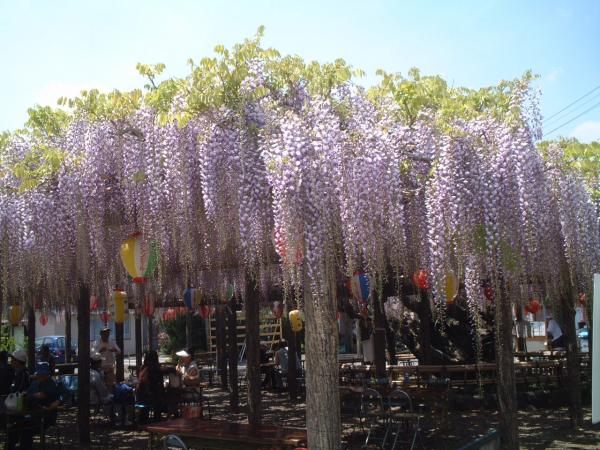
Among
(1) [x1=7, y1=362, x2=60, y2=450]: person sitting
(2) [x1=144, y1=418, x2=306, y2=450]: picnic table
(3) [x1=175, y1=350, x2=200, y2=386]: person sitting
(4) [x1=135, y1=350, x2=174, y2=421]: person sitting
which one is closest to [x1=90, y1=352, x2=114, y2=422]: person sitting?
(4) [x1=135, y1=350, x2=174, y2=421]: person sitting

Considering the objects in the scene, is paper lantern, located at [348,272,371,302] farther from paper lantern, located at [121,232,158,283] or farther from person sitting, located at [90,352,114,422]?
person sitting, located at [90,352,114,422]

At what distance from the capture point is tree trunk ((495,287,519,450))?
17.5 ft

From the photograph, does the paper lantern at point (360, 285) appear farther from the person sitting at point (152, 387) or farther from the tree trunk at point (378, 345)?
the person sitting at point (152, 387)

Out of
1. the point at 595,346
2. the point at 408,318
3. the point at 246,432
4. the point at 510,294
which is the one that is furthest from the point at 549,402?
the point at 595,346

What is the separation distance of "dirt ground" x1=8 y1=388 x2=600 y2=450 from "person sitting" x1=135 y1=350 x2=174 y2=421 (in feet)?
1.30

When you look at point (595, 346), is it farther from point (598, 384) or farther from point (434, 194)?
point (434, 194)

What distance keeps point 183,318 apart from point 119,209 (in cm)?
1928

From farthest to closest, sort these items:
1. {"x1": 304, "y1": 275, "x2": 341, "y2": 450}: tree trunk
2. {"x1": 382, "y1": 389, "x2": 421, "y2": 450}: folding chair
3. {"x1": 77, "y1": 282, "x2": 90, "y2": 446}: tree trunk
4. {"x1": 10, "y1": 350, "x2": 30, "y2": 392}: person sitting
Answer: {"x1": 77, "y1": 282, "x2": 90, "y2": 446}: tree trunk < {"x1": 10, "y1": 350, "x2": 30, "y2": 392}: person sitting < {"x1": 382, "y1": 389, "x2": 421, "y2": 450}: folding chair < {"x1": 304, "y1": 275, "x2": 341, "y2": 450}: tree trunk

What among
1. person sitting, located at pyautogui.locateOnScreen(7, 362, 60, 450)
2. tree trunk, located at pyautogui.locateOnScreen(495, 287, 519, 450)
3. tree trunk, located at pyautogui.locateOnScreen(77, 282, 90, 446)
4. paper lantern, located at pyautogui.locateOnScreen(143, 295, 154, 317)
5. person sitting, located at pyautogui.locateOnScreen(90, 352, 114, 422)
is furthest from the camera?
paper lantern, located at pyautogui.locateOnScreen(143, 295, 154, 317)

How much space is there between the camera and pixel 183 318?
24172 millimetres

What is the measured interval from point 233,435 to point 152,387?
3.91m

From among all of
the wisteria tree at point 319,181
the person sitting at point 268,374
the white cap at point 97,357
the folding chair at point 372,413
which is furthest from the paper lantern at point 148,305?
the wisteria tree at point 319,181

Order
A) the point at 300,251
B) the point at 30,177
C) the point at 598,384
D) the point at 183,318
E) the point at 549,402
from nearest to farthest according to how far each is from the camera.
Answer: the point at 598,384
the point at 300,251
the point at 30,177
the point at 549,402
the point at 183,318

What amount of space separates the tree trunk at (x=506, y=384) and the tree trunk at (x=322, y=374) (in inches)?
77.9
